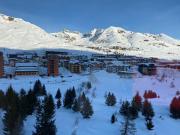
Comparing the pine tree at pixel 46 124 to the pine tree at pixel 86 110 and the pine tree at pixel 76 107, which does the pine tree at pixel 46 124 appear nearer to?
the pine tree at pixel 86 110

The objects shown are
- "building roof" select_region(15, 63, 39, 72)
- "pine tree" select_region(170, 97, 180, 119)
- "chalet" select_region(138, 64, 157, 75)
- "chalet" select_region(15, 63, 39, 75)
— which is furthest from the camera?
"chalet" select_region(138, 64, 157, 75)

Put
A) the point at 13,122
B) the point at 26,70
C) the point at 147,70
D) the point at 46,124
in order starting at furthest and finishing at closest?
the point at 147,70 < the point at 26,70 < the point at 46,124 < the point at 13,122

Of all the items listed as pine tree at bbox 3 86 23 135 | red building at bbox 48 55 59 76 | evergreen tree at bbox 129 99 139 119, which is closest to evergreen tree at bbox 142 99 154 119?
evergreen tree at bbox 129 99 139 119

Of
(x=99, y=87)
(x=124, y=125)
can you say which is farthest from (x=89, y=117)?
(x=99, y=87)

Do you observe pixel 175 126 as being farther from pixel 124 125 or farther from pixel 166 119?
pixel 124 125

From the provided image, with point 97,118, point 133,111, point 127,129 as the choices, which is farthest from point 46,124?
point 133,111

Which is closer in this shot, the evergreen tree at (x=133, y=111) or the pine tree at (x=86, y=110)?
the pine tree at (x=86, y=110)

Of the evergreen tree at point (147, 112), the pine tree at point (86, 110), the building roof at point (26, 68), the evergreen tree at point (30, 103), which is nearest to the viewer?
the evergreen tree at point (30, 103)

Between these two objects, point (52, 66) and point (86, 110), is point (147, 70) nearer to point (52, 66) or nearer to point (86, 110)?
point (52, 66)

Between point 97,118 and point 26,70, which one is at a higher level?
point 26,70

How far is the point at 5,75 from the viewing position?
99.6 meters

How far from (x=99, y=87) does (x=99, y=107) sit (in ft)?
109

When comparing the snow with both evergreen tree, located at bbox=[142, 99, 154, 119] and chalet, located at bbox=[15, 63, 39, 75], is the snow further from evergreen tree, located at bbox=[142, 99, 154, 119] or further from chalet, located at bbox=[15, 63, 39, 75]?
chalet, located at bbox=[15, 63, 39, 75]

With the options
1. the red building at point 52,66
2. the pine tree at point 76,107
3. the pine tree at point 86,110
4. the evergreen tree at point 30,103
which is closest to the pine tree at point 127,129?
the pine tree at point 86,110
